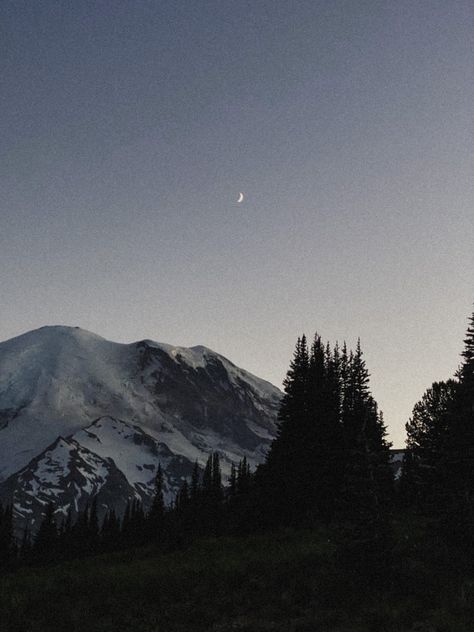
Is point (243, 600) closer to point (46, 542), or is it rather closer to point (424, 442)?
point (424, 442)

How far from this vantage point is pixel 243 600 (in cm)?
1773

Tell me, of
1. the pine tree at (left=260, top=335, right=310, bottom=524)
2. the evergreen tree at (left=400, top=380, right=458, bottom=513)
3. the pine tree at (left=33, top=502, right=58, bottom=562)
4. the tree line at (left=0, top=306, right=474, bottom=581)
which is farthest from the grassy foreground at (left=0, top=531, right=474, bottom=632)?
the pine tree at (left=33, top=502, right=58, bottom=562)

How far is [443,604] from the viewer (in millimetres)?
15656

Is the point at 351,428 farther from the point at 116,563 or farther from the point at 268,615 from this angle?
the point at 268,615

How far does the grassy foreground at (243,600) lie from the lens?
15.4m

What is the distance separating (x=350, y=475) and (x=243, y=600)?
5.79 metres

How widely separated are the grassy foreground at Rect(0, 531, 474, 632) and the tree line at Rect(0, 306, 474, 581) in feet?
4.83

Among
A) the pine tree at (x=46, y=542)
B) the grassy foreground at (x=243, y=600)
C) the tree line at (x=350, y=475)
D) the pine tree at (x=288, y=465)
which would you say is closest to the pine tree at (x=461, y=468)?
the tree line at (x=350, y=475)

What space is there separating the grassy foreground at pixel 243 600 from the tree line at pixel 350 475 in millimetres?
1471

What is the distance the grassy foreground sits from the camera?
15445 mm

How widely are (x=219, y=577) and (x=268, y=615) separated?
12.8 ft

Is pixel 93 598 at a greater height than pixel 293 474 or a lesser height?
Answer: lesser

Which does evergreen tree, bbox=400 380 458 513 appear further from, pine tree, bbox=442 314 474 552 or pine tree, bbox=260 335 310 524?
pine tree, bbox=260 335 310 524

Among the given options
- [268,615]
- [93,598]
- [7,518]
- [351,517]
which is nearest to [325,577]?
[351,517]
